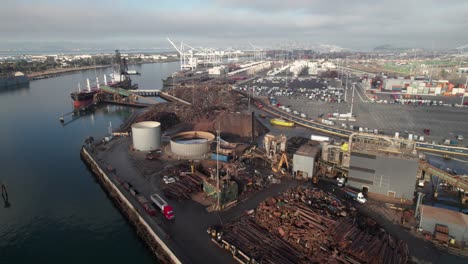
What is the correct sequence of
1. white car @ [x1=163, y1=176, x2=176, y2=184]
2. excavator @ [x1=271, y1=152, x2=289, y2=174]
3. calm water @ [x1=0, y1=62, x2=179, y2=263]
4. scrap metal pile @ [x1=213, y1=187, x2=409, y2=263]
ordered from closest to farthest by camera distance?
scrap metal pile @ [x1=213, y1=187, x2=409, y2=263] → calm water @ [x1=0, y1=62, x2=179, y2=263] → white car @ [x1=163, y1=176, x2=176, y2=184] → excavator @ [x1=271, y1=152, x2=289, y2=174]

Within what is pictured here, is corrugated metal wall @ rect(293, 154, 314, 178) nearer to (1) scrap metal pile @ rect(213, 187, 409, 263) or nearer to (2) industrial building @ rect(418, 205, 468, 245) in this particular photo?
(1) scrap metal pile @ rect(213, 187, 409, 263)

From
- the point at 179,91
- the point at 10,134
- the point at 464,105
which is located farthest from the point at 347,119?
the point at 10,134

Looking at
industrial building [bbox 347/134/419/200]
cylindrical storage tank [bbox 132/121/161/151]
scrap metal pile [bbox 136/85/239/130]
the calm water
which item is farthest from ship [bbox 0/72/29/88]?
industrial building [bbox 347/134/419/200]

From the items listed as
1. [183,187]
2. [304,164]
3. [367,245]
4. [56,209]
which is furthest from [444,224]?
[56,209]

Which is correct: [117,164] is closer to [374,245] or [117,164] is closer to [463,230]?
[374,245]

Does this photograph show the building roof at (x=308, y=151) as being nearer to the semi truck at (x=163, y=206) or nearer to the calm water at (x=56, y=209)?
the semi truck at (x=163, y=206)

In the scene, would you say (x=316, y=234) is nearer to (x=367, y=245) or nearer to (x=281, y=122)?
(x=367, y=245)
